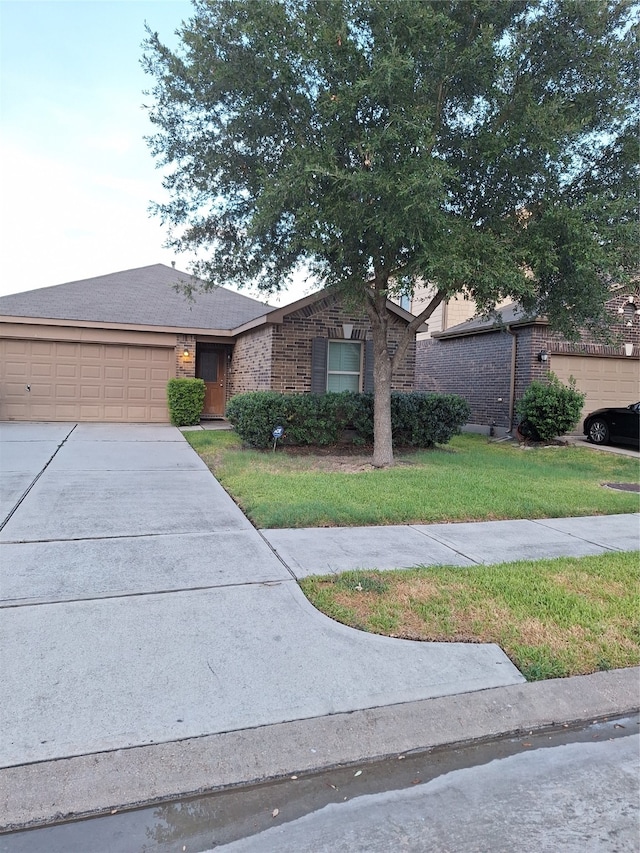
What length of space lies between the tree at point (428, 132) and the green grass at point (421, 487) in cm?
264

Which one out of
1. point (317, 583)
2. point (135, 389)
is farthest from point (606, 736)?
point (135, 389)

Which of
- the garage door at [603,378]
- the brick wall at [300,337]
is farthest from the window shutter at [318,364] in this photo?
the garage door at [603,378]

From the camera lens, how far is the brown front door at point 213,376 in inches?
660

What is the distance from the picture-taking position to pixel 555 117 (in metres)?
7.19

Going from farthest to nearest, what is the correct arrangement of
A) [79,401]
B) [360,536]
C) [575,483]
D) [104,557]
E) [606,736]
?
[79,401] → [575,483] → [360,536] → [104,557] → [606,736]

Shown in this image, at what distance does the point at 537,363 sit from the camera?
13773 millimetres

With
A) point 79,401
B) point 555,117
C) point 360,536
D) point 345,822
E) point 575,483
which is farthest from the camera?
point 79,401

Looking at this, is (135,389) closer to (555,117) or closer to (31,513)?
(31,513)

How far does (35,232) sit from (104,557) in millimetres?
14031

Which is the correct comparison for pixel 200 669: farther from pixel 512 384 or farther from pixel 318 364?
pixel 512 384

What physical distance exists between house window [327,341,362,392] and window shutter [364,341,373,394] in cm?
14

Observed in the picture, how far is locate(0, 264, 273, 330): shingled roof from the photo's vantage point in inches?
583

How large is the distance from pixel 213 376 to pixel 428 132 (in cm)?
1133

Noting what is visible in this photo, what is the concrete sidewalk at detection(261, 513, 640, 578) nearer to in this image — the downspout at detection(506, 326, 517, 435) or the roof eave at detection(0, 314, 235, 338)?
the downspout at detection(506, 326, 517, 435)
